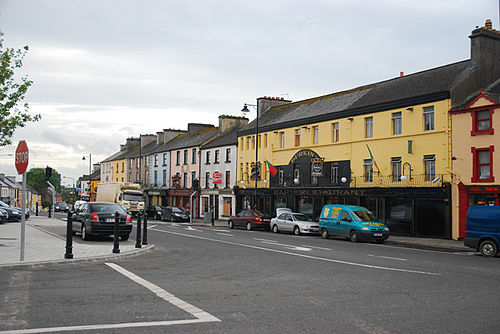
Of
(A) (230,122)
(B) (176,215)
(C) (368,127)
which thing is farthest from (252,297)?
(A) (230,122)

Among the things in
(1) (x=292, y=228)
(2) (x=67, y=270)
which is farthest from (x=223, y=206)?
(2) (x=67, y=270)

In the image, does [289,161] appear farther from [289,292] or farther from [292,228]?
[289,292]

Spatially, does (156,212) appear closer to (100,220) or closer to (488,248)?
(100,220)

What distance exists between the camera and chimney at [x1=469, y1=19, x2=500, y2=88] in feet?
96.2

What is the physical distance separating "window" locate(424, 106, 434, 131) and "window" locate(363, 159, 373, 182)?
4.79 meters

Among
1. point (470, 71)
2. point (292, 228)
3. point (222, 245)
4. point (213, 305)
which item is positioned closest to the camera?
point (213, 305)

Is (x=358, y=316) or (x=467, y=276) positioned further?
(x=467, y=276)

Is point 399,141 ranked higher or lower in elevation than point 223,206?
higher

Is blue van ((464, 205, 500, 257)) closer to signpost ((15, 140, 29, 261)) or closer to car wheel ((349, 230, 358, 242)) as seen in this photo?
car wheel ((349, 230, 358, 242))

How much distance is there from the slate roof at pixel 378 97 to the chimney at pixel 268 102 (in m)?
4.19

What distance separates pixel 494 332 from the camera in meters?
6.84

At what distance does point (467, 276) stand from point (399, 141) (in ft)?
64.3

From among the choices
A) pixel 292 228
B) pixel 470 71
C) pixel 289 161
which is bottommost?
pixel 292 228

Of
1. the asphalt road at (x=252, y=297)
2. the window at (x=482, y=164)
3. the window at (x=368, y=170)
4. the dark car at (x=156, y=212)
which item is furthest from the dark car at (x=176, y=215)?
the asphalt road at (x=252, y=297)
